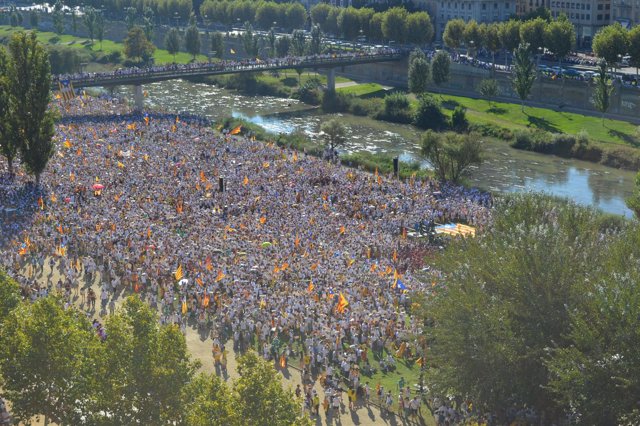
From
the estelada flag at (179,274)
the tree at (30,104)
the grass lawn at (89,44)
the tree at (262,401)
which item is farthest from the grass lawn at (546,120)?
the tree at (262,401)

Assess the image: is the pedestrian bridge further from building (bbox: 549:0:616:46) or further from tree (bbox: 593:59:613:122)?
tree (bbox: 593:59:613:122)

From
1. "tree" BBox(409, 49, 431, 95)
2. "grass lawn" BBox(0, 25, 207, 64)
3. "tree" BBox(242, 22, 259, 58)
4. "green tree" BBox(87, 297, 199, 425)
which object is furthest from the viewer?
"grass lawn" BBox(0, 25, 207, 64)

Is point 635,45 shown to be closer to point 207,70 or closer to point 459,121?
point 459,121

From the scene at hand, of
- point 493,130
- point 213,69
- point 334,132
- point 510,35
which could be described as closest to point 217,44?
point 213,69

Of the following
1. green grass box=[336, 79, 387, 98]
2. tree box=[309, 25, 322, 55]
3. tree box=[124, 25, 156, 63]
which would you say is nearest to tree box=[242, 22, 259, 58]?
tree box=[309, 25, 322, 55]

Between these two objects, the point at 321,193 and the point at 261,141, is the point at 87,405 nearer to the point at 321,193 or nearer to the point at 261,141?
the point at 321,193
